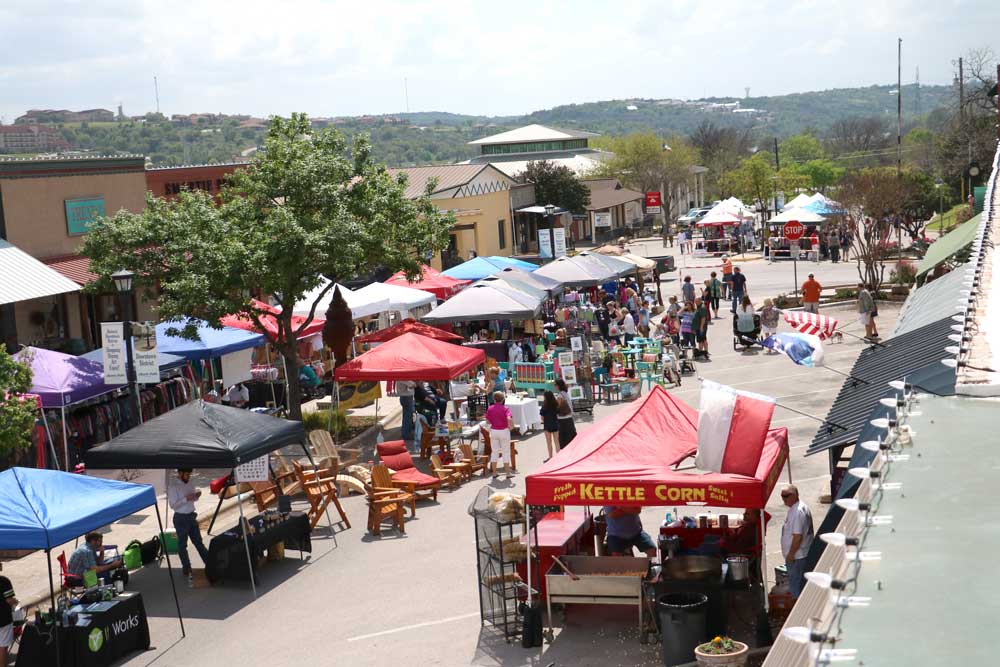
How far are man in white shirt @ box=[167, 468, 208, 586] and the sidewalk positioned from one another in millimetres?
363

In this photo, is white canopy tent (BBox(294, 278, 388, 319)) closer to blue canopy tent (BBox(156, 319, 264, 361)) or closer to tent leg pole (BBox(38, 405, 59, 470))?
blue canopy tent (BBox(156, 319, 264, 361))

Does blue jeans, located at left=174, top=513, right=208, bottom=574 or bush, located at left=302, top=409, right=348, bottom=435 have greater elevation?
→ blue jeans, located at left=174, top=513, right=208, bottom=574

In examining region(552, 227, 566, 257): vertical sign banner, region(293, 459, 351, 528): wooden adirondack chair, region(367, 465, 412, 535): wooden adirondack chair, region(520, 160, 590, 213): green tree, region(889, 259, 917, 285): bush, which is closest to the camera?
region(367, 465, 412, 535): wooden adirondack chair

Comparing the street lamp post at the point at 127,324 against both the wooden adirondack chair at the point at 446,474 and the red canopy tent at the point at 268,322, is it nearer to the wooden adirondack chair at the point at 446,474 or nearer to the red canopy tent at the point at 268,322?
the red canopy tent at the point at 268,322

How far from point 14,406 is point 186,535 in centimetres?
289

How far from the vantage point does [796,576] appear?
34.1 feet

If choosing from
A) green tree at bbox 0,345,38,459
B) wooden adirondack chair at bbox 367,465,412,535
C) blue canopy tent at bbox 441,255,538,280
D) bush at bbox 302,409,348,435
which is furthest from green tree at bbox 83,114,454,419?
blue canopy tent at bbox 441,255,538,280

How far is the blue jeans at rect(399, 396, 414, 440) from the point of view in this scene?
21.0 m

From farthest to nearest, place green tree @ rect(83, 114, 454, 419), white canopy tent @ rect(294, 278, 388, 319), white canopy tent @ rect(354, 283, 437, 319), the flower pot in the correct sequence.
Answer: white canopy tent @ rect(354, 283, 437, 319) < white canopy tent @ rect(294, 278, 388, 319) < green tree @ rect(83, 114, 454, 419) < the flower pot

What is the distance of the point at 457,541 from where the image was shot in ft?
48.5

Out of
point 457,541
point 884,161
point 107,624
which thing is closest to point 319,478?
point 457,541

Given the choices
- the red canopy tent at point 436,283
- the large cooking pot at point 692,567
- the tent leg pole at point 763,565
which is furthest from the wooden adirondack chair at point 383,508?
the red canopy tent at point 436,283

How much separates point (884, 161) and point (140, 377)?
154074 mm

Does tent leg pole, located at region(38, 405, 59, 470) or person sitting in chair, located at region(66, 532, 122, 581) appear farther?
tent leg pole, located at region(38, 405, 59, 470)
